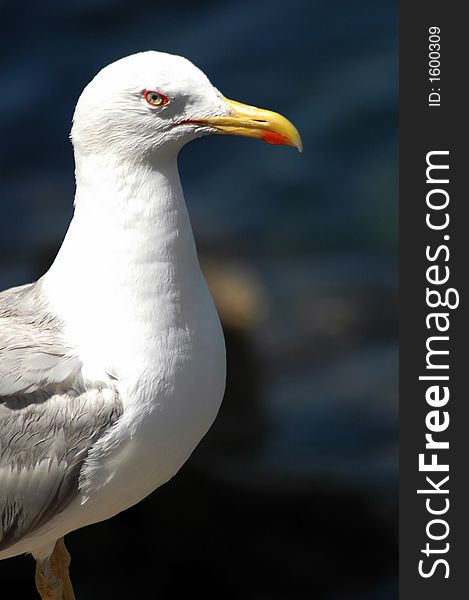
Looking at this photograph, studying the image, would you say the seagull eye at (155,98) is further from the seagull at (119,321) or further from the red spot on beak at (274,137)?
the red spot on beak at (274,137)

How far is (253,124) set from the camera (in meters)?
5.12

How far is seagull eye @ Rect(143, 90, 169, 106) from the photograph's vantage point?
16.3 ft

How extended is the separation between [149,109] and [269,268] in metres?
4.35

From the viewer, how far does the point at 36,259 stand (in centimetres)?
927

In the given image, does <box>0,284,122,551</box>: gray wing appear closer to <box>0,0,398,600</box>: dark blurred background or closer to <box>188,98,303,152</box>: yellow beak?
<box>188,98,303,152</box>: yellow beak

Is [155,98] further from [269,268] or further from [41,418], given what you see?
[269,268]

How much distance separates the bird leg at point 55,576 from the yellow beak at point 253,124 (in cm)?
202

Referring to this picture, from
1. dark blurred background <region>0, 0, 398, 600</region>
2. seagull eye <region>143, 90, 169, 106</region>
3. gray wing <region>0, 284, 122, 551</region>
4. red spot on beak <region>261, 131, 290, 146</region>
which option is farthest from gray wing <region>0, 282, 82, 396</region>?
dark blurred background <region>0, 0, 398, 600</region>

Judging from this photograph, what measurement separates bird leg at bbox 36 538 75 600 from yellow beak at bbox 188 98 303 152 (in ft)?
6.61

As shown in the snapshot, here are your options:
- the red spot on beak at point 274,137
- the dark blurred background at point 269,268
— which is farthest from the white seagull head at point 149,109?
the dark blurred background at point 269,268

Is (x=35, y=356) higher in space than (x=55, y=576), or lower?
higher

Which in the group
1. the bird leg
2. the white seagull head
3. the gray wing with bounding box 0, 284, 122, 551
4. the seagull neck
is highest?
the white seagull head

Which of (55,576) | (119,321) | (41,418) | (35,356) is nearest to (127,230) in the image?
(119,321)

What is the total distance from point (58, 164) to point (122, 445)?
495cm
